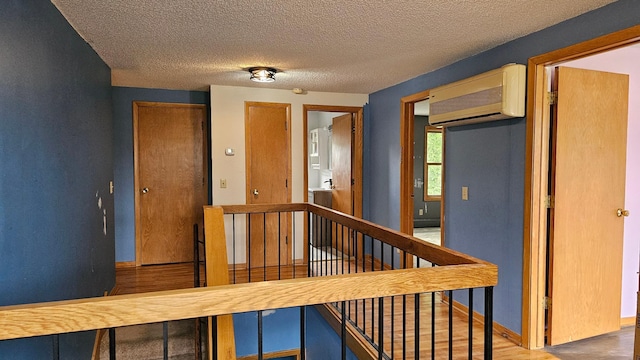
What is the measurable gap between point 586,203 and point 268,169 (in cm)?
326

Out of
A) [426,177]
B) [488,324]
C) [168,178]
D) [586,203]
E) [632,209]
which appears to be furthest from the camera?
[426,177]

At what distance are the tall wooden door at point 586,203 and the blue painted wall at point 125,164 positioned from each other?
4317 millimetres

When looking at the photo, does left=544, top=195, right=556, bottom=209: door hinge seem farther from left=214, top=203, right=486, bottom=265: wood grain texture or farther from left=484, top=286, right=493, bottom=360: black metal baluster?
left=484, top=286, right=493, bottom=360: black metal baluster

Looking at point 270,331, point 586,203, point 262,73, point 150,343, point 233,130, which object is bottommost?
point 270,331

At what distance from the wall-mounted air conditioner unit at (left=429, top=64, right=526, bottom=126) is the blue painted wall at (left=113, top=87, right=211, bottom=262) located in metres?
3.37

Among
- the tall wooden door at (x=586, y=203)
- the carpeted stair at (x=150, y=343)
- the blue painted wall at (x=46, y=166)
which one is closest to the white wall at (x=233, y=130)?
the carpeted stair at (x=150, y=343)

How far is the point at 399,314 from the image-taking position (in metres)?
3.34

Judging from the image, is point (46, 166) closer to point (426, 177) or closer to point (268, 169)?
point (268, 169)

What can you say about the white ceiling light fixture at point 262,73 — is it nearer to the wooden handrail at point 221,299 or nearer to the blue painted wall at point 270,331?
the blue painted wall at point 270,331

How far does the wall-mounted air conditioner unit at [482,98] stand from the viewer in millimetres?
2695

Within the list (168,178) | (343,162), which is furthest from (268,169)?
(168,178)

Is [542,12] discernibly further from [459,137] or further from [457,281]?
[457,281]

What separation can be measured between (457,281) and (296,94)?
12.8 feet

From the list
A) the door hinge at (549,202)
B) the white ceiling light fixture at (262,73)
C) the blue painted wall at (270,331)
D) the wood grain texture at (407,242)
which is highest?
the white ceiling light fixture at (262,73)
